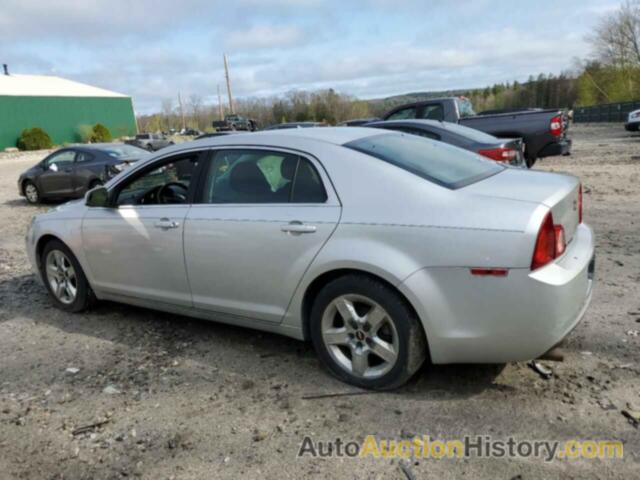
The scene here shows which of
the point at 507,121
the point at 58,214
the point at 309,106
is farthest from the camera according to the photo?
the point at 309,106

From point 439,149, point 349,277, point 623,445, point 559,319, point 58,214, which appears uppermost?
point 439,149

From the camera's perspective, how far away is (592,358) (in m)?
3.55

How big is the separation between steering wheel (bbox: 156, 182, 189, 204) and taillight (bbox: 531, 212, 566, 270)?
2.59 metres

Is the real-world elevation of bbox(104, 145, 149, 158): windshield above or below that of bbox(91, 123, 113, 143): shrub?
below

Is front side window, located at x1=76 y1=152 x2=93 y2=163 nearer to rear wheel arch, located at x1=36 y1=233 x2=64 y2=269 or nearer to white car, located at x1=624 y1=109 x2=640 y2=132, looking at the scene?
rear wheel arch, located at x1=36 y1=233 x2=64 y2=269

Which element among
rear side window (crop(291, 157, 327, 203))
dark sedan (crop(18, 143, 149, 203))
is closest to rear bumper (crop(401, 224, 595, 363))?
rear side window (crop(291, 157, 327, 203))

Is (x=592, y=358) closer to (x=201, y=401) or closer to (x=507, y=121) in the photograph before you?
(x=201, y=401)

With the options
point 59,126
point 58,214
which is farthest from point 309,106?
point 58,214

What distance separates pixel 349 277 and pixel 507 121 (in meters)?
9.42

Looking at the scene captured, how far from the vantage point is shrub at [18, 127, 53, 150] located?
4175cm

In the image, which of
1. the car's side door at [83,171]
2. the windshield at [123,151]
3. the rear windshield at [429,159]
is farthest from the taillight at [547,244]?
the car's side door at [83,171]

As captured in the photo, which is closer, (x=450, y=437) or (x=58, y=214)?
(x=450, y=437)

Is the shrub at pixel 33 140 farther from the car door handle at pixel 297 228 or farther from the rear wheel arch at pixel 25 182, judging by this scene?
the car door handle at pixel 297 228

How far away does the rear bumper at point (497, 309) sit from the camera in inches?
109
